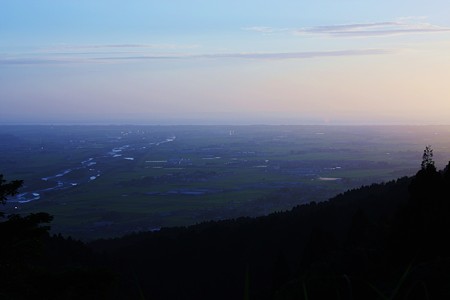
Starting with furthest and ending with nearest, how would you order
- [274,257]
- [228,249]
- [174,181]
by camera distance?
1. [174,181]
2. [228,249]
3. [274,257]

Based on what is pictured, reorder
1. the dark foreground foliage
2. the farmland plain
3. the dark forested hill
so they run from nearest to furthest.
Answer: the dark foreground foliage, the dark forested hill, the farmland plain

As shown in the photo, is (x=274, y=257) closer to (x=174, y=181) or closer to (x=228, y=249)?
(x=228, y=249)

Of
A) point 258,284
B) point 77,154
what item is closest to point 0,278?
point 258,284

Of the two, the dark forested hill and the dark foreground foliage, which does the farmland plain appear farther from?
the dark foreground foliage

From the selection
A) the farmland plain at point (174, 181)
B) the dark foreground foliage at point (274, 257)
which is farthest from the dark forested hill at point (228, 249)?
the farmland plain at point (174, 181)

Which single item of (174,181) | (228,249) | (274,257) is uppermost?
(274,257)

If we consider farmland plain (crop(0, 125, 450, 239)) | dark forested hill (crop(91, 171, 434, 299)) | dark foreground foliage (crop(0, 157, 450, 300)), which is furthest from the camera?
farmland plain (crop(0, 125, 450, 239))

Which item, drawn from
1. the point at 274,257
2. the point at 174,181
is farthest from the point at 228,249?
the point at 174,181

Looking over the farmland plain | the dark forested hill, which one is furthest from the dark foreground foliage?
the farmland plain

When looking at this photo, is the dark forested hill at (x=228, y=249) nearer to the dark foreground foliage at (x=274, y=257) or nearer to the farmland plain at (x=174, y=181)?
the dark foreground foliage at (x=274, y=257)
